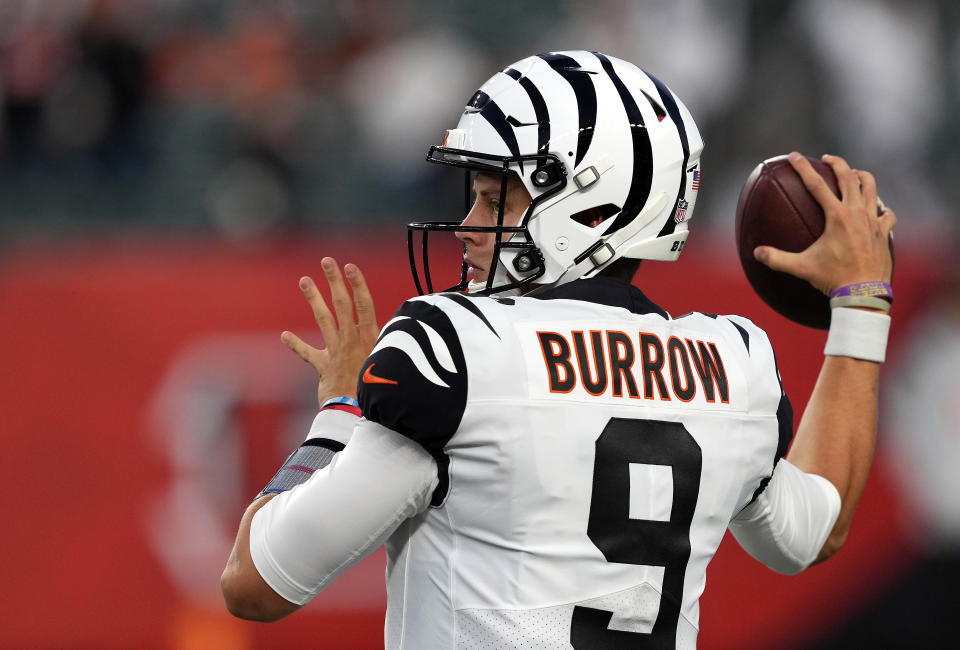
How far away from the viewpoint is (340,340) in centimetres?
210

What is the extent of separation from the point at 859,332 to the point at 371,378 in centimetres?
93

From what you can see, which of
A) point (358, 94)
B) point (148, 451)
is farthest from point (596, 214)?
point (358, 94)

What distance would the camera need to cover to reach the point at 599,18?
6.14m

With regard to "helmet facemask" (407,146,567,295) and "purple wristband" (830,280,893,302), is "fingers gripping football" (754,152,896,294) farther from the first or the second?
"helmet facemask" (407,146,567,295)

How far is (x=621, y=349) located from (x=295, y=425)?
2.94 meters

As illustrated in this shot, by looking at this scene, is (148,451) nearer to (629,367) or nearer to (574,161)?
(574,161)

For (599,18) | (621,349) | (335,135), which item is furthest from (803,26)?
(621,349)

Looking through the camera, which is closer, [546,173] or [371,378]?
[371,378]

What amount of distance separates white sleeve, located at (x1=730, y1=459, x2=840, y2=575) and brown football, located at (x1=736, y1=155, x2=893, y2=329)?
34 cm

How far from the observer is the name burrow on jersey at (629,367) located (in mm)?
1808

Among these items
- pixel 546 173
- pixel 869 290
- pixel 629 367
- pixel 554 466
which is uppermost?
pixel 546 173

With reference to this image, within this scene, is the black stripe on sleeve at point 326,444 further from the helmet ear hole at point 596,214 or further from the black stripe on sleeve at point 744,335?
the black stripe on sleeve at point 744,335

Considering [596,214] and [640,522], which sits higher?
[596,214]

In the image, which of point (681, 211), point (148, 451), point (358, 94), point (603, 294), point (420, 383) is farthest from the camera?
point (358, 94)
